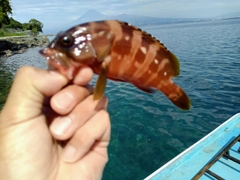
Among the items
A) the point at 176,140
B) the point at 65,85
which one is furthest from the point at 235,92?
the point at 65,85

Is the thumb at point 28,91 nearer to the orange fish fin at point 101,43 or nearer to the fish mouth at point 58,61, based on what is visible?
the fish mouth at point 58,61

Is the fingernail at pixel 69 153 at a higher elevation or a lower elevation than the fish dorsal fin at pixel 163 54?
lower

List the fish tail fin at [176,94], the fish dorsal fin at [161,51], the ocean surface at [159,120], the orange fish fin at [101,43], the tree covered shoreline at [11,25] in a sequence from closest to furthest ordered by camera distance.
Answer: the orange fish fin at [101,43] → the fish dorsal fin at [161,51] → the fish tail fin at [176,94] → the ocean surface at [159,120] → the tree covered shoreline at [11,25]

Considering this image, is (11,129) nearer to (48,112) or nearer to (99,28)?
(48,112)

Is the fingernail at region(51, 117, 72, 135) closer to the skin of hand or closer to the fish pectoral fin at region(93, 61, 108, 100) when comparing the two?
the skin of hand

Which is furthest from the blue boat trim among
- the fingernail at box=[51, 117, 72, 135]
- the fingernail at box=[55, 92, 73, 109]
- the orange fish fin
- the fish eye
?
the fish eye

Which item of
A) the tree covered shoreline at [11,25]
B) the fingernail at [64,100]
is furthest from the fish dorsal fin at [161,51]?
the tree covered shoreline at [11,25]
